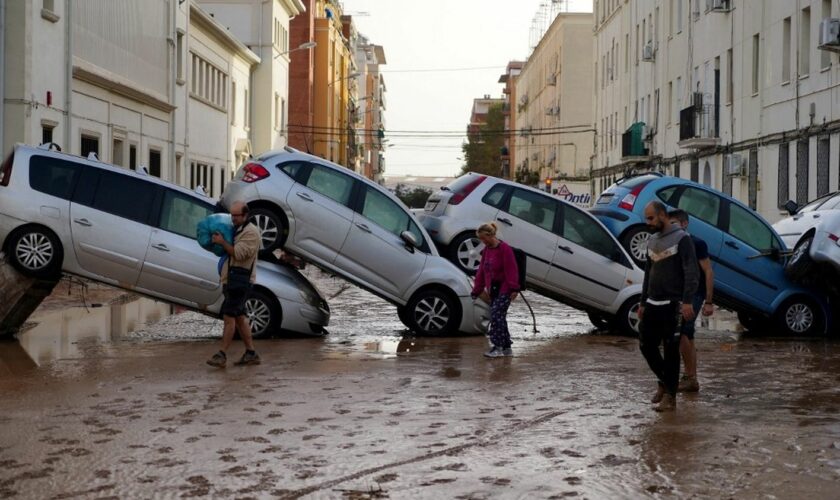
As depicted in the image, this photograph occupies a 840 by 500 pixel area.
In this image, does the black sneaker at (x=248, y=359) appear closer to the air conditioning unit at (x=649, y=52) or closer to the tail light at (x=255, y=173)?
the tail light at (x=255, y=173)

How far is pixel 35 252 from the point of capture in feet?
49.5

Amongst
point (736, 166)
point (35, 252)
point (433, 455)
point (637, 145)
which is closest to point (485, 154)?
point (637, 145)

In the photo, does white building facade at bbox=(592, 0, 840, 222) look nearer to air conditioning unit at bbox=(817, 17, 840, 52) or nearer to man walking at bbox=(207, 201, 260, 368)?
air conditioning unit at bbox=(817, 17, 840, 52)

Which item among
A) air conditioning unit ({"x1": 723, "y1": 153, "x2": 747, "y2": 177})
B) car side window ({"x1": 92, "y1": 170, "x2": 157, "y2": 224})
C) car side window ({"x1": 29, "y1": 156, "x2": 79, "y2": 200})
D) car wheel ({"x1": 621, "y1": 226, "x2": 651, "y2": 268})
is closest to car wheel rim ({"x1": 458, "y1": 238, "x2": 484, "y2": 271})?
car wheel ({"x1": 621, "y1": 226, "x2": 651, "y2": 268})

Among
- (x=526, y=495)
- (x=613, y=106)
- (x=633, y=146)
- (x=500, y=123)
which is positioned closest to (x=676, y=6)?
(x=633, y=146)

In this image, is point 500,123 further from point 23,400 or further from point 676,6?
point 23,400

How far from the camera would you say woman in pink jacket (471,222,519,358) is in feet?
48.0

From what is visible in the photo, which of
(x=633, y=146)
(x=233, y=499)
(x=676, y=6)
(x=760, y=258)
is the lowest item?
(x=233, y=499)

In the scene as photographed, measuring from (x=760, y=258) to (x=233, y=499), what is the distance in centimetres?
1296

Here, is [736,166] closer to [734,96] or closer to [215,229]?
[734,96]

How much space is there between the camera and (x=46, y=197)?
50.0ft

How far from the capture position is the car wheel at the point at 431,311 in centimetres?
1703

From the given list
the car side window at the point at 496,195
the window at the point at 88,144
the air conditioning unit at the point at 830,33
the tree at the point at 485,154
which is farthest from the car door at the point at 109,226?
the tree at the point at 485,154

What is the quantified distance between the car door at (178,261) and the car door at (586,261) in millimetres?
4524
